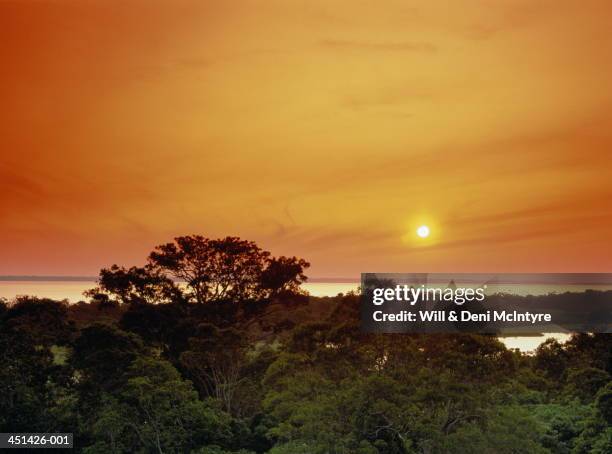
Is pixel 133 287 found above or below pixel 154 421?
above

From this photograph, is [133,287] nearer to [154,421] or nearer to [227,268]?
[227,268]

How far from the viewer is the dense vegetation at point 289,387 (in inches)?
1036

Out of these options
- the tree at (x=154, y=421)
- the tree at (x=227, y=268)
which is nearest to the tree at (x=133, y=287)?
the tree at (x=227, y=268)

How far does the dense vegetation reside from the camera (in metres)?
26.3

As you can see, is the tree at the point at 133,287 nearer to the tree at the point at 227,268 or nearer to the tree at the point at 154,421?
the tree at the point at 227,268

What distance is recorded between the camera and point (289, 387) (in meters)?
28.8

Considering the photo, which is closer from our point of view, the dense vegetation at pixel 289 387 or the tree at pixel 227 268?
the dense vegetation at pixel 289 387

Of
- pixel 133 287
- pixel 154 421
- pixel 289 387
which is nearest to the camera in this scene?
pixel 154 421

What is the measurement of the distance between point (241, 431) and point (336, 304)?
20.9 feet

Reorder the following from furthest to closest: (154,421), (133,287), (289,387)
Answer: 1. (133,287)
2. (289,387)
3. (154,421)

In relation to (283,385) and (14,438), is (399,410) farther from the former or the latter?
(14,438)

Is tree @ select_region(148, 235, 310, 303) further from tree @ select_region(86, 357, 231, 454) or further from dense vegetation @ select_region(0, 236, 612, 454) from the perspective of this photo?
tree @ select_region(86, 357, 231, 454)

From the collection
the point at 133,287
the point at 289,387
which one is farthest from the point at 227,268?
the point at 289,387

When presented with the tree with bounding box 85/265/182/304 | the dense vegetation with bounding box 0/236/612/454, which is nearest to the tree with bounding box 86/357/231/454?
the dense vegetation with bounding box 0/236/612/454
